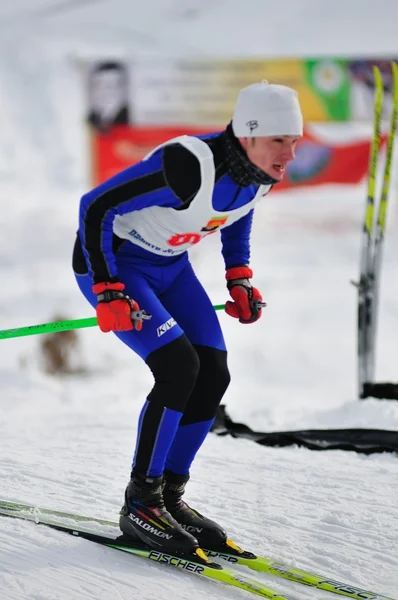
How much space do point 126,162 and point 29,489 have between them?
12211mm

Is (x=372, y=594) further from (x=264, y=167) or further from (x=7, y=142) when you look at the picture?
(x=7, y=142)

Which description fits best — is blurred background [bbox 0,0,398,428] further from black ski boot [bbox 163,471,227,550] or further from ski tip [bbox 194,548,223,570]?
ski tip [bbox 194,548,223,570]

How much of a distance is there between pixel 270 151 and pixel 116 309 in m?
0.74

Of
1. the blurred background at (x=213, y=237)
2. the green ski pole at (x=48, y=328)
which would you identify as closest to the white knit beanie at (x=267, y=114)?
the green ski pole at (x=48, y=328)

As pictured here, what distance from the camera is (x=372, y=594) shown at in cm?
254

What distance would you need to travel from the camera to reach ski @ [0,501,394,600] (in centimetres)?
258

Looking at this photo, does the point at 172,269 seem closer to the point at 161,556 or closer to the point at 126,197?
the point at 126,197

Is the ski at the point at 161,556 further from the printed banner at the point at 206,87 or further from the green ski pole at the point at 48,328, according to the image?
the printed banner at the point at 206,87

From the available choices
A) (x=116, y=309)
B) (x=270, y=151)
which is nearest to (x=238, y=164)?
(x=270, y=151)

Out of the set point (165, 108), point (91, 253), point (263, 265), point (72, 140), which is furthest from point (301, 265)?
point (91, 253)

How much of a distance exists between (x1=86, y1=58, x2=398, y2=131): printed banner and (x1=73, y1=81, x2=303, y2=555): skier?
12436 millimetres

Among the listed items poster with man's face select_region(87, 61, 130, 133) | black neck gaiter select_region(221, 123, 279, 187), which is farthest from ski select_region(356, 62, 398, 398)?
poster with man's face select_region(87, 61, 130, 133)

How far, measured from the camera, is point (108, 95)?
1523cm

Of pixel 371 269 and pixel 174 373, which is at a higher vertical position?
pixel 371 269
